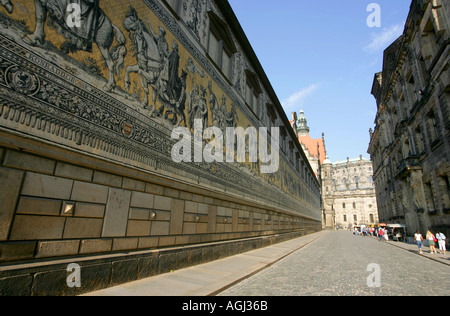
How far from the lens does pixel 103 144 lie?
4340mm

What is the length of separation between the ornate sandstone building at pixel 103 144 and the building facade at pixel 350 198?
218 ft

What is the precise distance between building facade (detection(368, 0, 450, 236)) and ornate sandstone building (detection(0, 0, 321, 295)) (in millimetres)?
14025

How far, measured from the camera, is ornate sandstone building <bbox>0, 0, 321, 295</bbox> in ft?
10.6

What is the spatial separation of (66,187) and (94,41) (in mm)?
2725

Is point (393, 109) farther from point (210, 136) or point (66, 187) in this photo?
point (66, 187)

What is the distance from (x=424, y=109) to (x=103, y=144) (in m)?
20.1

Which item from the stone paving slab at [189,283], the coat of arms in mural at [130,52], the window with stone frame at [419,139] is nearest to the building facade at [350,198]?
the window with stone frame at [419,139]

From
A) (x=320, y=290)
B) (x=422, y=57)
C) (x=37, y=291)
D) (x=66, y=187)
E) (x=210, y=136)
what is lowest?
(x=320, y=290)

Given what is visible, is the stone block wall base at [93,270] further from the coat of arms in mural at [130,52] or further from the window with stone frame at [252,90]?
the window with stone frame at [252,90]

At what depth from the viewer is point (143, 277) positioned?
4.90m

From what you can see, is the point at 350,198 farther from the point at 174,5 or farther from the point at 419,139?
the point at 174,5

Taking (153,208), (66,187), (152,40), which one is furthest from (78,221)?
(152,40)

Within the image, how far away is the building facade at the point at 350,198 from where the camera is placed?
66375mm

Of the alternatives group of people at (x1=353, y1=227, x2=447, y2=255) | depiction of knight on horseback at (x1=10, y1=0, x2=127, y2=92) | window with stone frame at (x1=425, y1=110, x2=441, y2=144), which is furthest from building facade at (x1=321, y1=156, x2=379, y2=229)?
depiction of knight on horseback at (x1=10, y1=0, x2=127, y2=92)
